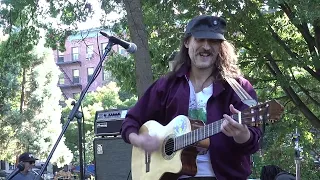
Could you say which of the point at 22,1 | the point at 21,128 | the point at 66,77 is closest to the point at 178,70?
the point at 22,1

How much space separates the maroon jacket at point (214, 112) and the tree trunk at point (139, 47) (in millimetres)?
3251

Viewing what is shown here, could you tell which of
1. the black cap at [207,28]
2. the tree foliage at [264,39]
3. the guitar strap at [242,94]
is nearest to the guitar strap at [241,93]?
the guitar strap at [242,94]

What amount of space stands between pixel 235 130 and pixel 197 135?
13.2 inches

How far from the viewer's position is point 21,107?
2759 cm

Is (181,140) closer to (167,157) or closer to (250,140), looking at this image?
(167,157)

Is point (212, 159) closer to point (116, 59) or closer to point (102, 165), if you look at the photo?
point (102, 165)

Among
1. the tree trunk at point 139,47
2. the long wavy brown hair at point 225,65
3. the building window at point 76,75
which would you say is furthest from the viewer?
the building window at point 76,75

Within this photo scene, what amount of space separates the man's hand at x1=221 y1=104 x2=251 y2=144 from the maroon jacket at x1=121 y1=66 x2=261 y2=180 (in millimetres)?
48

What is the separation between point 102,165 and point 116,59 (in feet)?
16.3

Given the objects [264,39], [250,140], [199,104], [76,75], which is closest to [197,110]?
[199,104]

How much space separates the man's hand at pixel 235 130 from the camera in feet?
8.50

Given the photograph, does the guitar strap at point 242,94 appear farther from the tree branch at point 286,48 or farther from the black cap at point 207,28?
the tree branch at point 286,48

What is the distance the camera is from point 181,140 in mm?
3062

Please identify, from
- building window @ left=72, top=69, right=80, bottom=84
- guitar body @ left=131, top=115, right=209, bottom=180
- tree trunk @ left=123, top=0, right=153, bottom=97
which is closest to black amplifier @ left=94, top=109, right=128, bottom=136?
tree trunk @ left=123, top=0, right=153, bottom=97
